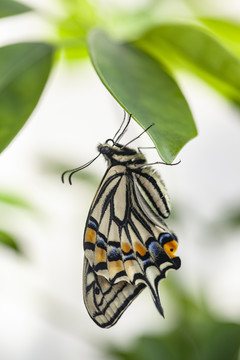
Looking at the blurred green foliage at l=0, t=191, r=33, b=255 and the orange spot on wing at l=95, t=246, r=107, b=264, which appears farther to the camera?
the blurred green foliage at l=0, t=191, r=33, b=255

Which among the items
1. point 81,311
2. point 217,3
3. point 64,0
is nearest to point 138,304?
point 81,311

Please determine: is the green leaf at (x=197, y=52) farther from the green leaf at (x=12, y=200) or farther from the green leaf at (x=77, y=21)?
the green leaf at (x=12, y=200)

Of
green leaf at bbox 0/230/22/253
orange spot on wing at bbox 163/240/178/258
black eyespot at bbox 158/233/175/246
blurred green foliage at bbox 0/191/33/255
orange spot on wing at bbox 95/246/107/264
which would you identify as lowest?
orange spot on wing at bbox 163/240/178/258

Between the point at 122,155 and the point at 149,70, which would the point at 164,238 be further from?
the point at 149,70

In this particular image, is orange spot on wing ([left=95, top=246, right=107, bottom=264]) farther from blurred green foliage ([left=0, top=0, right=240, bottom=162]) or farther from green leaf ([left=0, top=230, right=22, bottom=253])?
green leaf ([left=0, top=230, right=22, bottom=253])

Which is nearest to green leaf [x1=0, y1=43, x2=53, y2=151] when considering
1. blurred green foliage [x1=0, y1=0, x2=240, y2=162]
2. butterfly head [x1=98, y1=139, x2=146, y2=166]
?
→ blurred green foliage [x1=0, y1=0, x2=240, y2=162]

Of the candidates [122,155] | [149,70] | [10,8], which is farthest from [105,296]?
[10,8]
